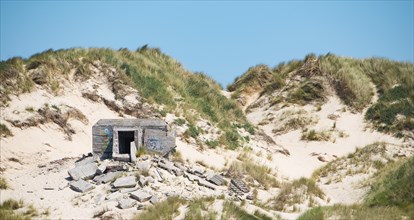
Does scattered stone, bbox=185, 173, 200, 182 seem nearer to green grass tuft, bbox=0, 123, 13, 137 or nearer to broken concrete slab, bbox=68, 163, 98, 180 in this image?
broken concrete slab, bbox=68, 163, 98, 180

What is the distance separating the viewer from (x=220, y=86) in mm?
A: 35312

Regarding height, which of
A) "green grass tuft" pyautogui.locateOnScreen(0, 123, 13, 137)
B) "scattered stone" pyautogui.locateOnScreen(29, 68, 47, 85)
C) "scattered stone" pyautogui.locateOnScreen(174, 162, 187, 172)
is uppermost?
"scattered stone" pyautogui.locateOnScreen(29, 68, 47, 85)

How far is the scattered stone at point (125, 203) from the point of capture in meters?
13.5

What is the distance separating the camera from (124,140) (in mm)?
18562

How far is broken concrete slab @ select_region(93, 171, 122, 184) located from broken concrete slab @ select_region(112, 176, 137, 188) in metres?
0.36

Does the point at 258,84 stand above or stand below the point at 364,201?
above

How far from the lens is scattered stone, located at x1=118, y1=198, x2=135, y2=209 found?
13523 millimetres

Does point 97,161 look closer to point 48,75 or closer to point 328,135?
point 48,75

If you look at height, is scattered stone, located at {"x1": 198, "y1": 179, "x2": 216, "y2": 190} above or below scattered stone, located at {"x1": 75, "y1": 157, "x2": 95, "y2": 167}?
below

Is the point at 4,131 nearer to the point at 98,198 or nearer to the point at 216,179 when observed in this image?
the point at 98,198

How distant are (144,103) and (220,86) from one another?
12140mm

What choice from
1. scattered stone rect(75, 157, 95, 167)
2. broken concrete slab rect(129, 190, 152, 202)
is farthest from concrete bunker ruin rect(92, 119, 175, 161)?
broken concrete slab rect(129, 190, 152, 202)

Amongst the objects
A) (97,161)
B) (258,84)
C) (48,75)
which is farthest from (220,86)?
(97,161)

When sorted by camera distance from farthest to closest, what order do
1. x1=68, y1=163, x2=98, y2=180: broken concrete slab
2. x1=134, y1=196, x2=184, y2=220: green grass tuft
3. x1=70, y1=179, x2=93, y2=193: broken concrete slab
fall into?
1. x1=68, y1=163, x2=98, y2=180: broken concrete slab
2. x1=70, y1=179, x2=93, y2=193: broken concrete slab
3. x1=134, y1=196, x2=184, y2=220: green grass tuft
